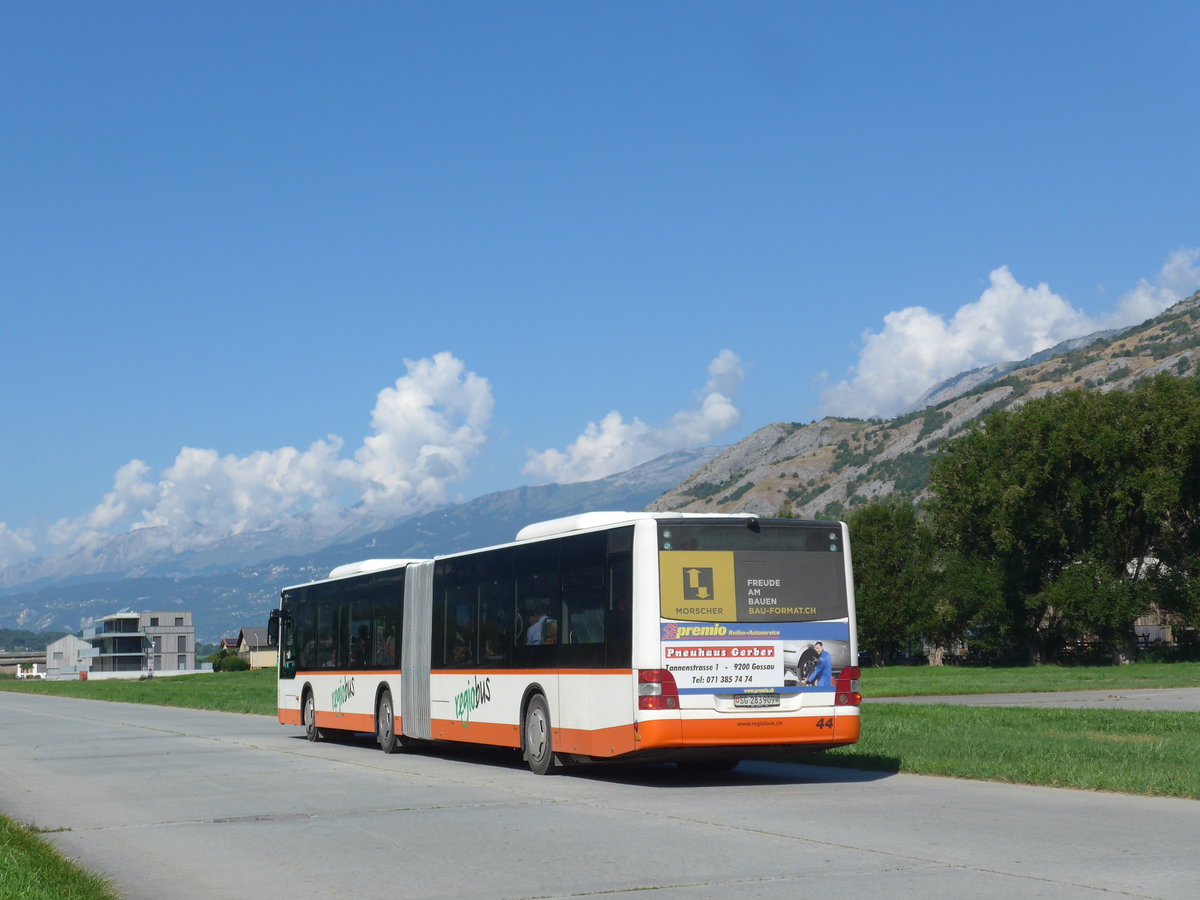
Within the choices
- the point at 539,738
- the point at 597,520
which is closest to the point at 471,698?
the point at 539,738

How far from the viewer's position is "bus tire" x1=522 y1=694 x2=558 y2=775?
1745 centimetres

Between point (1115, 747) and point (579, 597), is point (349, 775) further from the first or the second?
point (1115, 747)

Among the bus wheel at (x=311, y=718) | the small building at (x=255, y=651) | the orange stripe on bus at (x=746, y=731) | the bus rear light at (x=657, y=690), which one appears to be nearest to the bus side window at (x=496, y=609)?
the bus rear light at (x=657, y=690)

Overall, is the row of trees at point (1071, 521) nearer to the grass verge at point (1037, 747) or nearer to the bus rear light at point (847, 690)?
the grass verge at point (1037, 747)

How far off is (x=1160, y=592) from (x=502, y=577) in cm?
4855

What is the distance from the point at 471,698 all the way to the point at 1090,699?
60.4 ft

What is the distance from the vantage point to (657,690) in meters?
15.1

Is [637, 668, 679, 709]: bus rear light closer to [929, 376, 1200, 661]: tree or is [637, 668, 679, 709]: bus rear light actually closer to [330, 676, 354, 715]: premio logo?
[330, 676, 354, 715]: premio logo

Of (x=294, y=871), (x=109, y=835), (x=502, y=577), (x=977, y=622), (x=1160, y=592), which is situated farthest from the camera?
(x=977, y=622)

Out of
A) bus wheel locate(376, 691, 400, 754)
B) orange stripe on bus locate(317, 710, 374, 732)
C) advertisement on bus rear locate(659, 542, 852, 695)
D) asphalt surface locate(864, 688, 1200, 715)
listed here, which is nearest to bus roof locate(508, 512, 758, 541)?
advertisement on bus rear locate(659, 542, 852, 695)

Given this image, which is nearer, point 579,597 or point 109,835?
point 109,835

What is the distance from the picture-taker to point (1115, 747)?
17.9 metres

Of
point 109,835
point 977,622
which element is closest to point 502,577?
point 109,835

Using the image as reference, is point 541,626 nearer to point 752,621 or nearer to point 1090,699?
point 752,621
